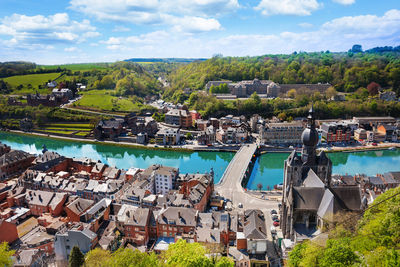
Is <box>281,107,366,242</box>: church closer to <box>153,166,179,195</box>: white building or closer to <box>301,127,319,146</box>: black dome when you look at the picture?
<box>301,127,319,146</box>: black dome

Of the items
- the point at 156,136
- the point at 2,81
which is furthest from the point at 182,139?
the point at 2,81

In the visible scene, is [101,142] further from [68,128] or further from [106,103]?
[106,103]

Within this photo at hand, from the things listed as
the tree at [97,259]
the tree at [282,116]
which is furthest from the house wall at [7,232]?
the tree at [282,116]

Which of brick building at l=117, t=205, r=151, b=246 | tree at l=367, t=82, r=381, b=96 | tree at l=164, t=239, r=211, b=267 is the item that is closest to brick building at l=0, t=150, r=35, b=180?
brick building at l=117, t=205, r=151, b=246

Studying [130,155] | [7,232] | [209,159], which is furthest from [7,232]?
[209,159]

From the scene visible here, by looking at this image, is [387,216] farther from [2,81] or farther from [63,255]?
[2,81]

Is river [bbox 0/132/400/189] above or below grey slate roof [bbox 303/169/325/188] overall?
below
